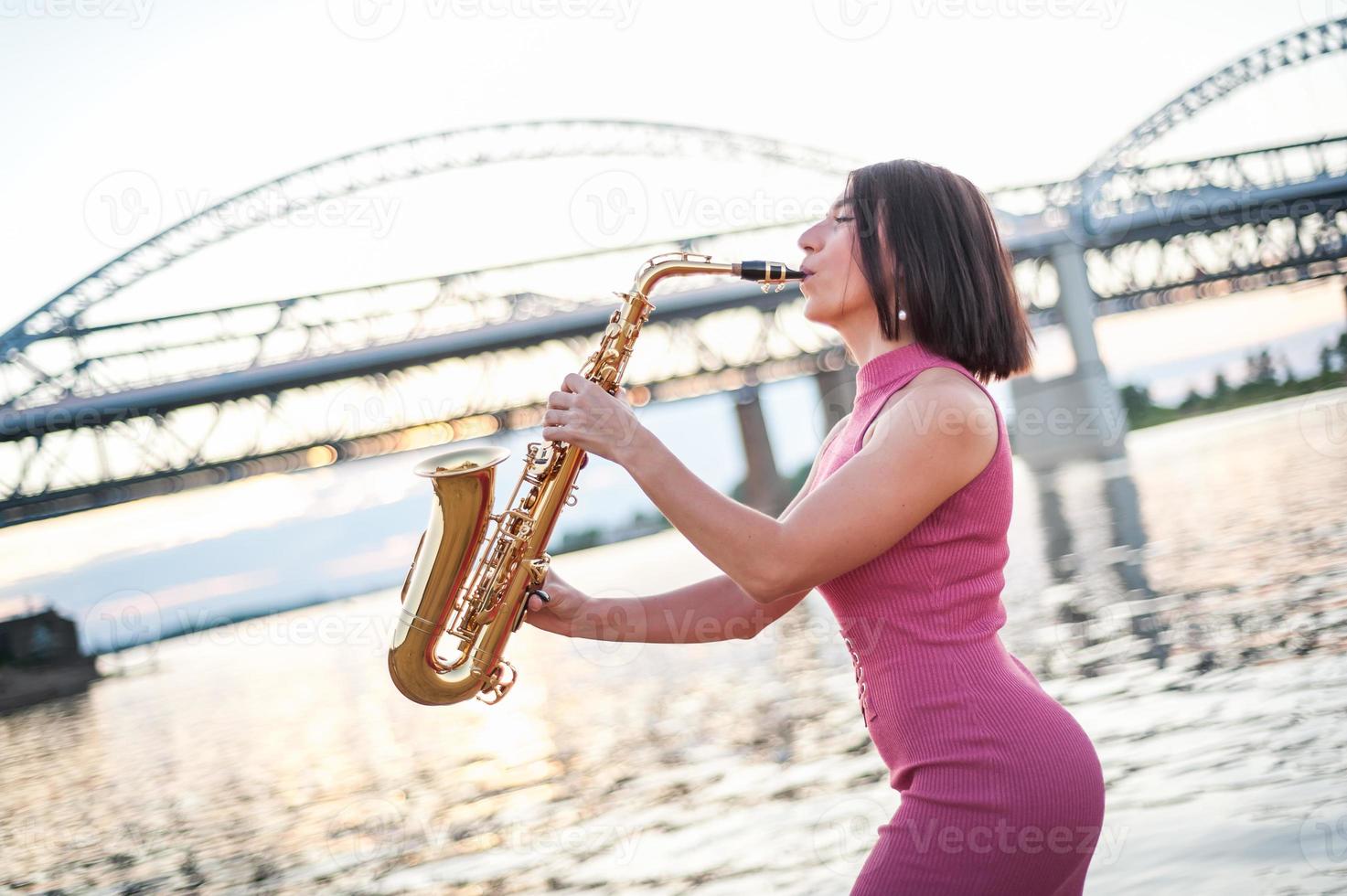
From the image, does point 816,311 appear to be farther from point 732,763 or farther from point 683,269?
point 732,763

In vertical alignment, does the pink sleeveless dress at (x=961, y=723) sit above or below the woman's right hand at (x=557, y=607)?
below

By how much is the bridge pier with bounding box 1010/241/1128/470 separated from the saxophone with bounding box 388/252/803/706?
46.7 meters

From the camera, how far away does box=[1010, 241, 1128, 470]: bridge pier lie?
159 ft

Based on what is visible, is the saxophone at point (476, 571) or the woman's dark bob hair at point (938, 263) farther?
the saxophone at point (476, 571)

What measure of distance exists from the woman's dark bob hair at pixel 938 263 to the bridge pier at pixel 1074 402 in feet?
155

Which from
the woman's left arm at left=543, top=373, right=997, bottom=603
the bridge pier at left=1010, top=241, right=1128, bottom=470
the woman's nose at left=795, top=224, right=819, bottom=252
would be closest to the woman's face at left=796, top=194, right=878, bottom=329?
the woman's nose at left=795, top=224, right=819, bottom=252

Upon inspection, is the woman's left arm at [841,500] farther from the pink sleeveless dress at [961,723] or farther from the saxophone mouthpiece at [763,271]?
the saxophone mouthpiece at [763,271]

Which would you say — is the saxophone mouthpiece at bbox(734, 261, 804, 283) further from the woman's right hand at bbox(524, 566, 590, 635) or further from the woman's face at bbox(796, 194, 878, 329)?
the woman's right hand at bbox(524, 566, 590, 635)

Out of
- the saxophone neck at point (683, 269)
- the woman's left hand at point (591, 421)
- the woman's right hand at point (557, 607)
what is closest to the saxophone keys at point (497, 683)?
the woman's right hand at point (557, 607)

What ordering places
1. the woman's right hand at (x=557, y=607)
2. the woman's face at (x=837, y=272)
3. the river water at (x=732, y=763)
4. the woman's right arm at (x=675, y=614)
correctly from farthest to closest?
1. the river water at (x=732, y=763)
2. the woman's right hand at (x=557, y=607)
3. the woman's right arm at (x=675, y=614)
4. the woman's face at (x=837, y=272)

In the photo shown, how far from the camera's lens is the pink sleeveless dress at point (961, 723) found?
1982mm

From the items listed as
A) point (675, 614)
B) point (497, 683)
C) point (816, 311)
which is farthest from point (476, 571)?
point (816, 311)

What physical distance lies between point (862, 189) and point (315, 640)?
39.3 m

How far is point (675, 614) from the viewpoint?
2.80 m
